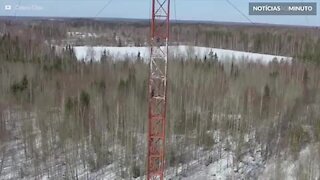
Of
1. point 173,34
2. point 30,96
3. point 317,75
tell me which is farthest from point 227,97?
point 173,34

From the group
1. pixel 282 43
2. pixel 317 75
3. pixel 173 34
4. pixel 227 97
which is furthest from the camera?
pixel 173 34

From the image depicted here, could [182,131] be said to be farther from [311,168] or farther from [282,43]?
[282,43]

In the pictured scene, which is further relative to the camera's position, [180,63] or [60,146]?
[180,63]

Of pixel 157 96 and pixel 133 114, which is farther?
pixel 133 114
